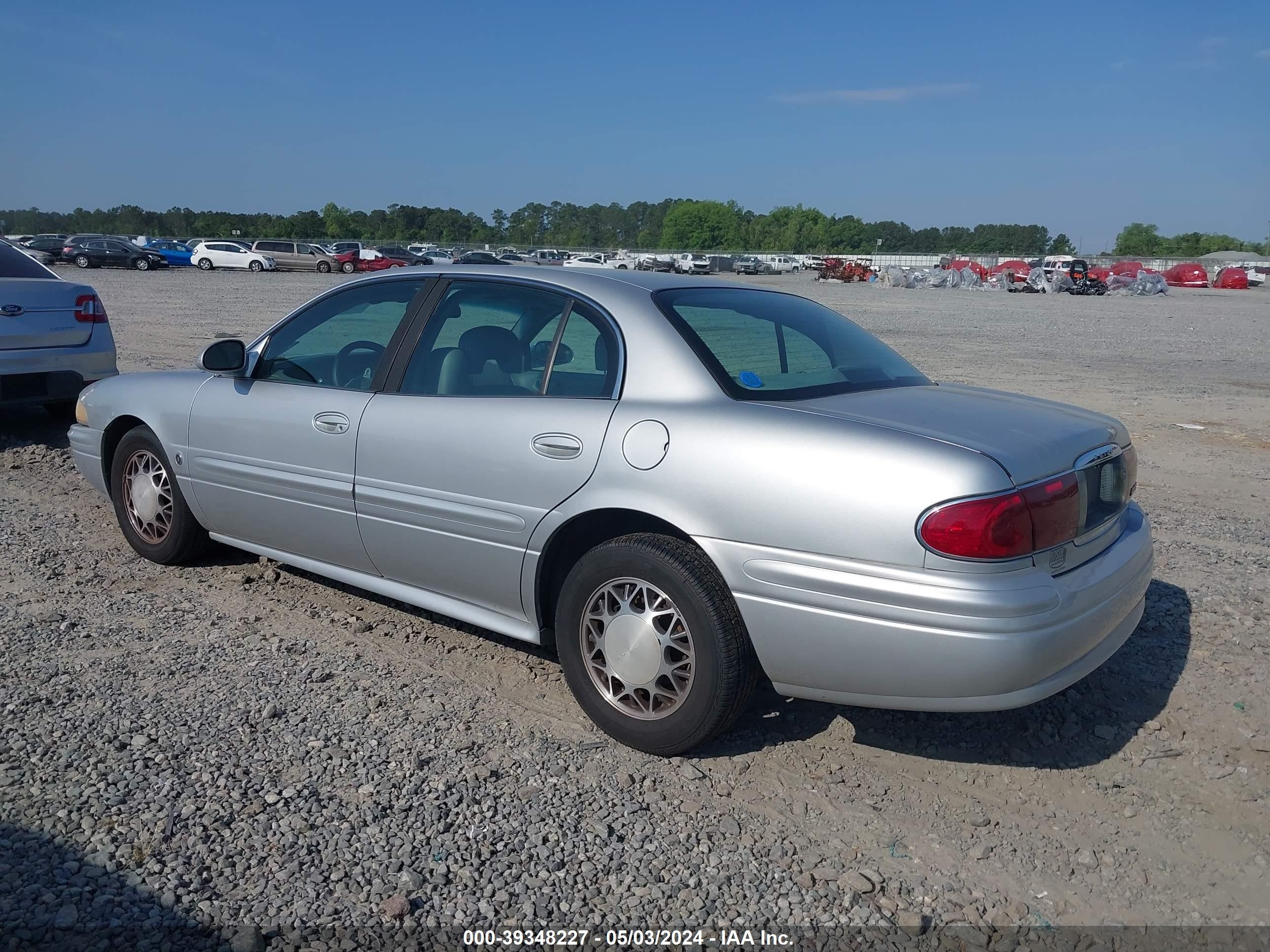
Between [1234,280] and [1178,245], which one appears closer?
[1234,280]

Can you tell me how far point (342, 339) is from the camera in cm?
462

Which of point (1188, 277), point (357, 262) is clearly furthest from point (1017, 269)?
point (357, 262)

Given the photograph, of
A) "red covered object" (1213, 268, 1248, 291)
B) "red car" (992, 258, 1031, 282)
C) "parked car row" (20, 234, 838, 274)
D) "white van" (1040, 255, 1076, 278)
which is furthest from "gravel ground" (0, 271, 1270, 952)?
"red covered object" (1213, 268, 1248, 291)

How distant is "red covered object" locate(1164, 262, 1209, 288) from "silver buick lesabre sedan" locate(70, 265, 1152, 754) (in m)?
70.0

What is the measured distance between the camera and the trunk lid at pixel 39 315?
7.48 meters

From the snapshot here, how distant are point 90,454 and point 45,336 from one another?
9.20 ft

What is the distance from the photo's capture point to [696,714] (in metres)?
3.29

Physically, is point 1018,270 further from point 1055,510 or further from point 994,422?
point 1055,510

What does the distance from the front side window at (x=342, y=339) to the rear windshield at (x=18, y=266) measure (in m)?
4.35

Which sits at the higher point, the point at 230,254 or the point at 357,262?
the point at 230,254

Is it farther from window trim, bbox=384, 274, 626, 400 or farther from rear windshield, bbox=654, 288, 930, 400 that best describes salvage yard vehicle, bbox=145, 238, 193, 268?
rear windshield, bbox=654, 288, 930, 400

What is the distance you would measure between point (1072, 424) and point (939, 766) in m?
1.24

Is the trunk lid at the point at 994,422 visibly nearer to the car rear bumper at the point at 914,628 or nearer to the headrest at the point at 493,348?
the car rear bumper at the point at 914,628

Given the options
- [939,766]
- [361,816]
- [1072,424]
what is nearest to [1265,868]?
[939,766]
